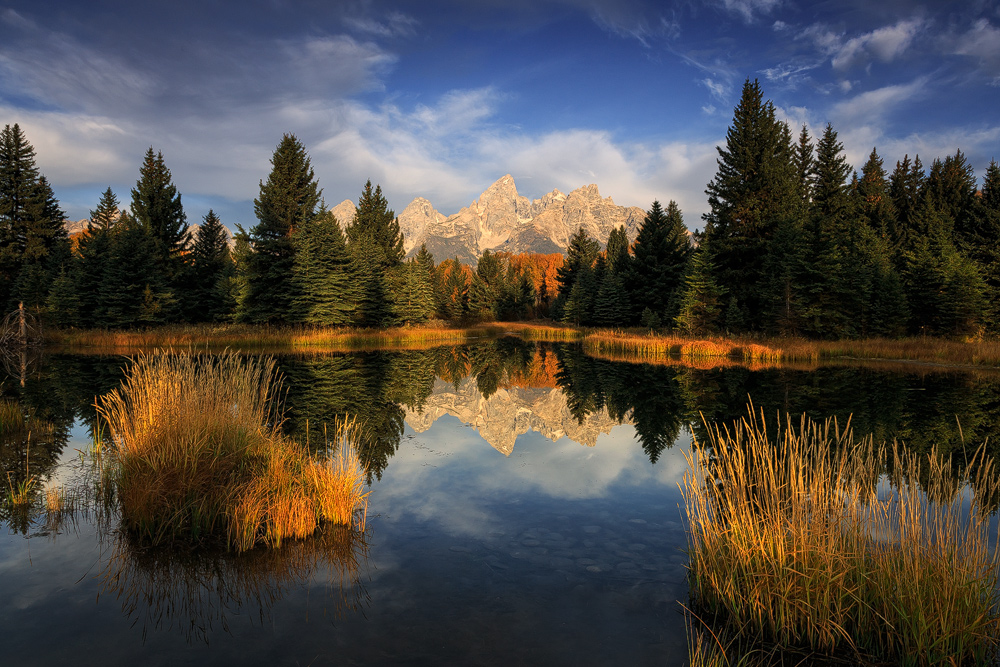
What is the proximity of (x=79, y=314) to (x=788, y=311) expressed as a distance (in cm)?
4487

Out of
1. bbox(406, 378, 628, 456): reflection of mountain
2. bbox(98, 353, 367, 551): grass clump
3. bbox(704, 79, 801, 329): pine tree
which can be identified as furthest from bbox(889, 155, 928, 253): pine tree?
bbox(98, 353, 367, 551): grass clump

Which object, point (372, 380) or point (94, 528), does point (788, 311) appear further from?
point (94, 528)

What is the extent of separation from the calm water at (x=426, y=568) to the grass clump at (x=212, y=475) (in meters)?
0.33

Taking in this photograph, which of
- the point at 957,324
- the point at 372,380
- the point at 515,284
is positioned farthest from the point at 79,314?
the point at 515,284

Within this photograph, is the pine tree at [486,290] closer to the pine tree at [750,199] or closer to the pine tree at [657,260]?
the pine tree at [657,260]

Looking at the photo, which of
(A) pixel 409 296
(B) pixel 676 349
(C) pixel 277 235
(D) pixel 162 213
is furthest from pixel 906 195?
(D) pixel 162 213

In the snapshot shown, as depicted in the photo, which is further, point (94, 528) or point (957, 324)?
point (957, 324)

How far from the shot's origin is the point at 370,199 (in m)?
55.2

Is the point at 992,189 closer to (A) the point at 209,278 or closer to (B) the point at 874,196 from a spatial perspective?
(B) the point at 874,196

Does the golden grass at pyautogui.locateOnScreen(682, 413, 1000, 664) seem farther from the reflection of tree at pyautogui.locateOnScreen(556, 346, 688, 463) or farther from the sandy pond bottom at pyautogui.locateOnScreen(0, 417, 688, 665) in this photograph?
the reflection of tree at pyautogui.locateOnScreen(556, 346, 688, 463)

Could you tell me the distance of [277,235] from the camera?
38.0m

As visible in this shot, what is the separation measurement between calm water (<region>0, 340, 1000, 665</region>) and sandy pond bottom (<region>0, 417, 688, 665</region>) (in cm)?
2

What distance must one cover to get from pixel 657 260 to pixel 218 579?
47.4 meters

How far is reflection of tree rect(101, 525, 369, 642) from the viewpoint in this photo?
4.42 m
